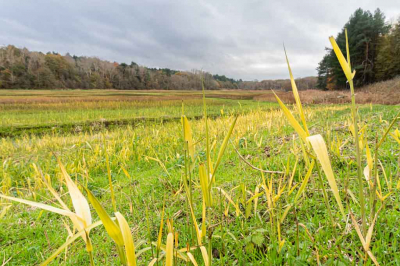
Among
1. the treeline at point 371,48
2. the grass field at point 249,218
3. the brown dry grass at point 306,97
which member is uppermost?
the treeline at point 371,48

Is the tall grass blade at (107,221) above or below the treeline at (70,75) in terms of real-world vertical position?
below

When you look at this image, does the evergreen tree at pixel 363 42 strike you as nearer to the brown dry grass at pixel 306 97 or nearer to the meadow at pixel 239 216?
the brown dry grass at pixel 306 97

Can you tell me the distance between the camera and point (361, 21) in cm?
2833

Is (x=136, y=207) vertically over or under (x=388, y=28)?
under

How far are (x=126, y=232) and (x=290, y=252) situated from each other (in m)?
0.87

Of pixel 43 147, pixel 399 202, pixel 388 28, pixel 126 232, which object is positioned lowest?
pixel 43 147

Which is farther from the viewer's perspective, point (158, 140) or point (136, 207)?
point (158, 140)

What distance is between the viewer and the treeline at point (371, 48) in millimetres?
24286

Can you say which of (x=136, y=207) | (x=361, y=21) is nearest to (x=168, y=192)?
(x=136, y=207)

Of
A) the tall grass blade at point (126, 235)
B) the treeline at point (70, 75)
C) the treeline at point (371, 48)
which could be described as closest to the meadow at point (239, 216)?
the tall grass blade at point (126, 235)

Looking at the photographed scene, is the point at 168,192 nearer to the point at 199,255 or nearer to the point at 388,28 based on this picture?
the point at 199,255

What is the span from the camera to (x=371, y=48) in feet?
93.0

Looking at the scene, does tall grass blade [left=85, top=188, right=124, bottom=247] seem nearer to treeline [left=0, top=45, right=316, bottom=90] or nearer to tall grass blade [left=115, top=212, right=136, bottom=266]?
tall grass blade [left=115, top=212, right=136, bottom=266]

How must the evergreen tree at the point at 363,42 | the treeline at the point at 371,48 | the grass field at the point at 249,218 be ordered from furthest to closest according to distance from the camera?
the evergreen tree at the point at 363,42 → the treeline at the point at 371,48 → the grass field at the point at 249,218
